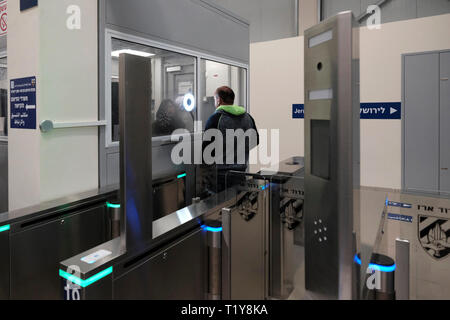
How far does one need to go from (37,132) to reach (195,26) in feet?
5.46

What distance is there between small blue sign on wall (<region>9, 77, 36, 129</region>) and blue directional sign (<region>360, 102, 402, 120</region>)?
3.52m

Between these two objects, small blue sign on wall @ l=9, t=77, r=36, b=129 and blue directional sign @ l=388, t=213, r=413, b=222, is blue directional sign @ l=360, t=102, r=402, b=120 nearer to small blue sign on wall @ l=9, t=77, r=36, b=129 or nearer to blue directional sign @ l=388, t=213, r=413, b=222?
blue directional sign @ l=388, t=213, r=413, b=222

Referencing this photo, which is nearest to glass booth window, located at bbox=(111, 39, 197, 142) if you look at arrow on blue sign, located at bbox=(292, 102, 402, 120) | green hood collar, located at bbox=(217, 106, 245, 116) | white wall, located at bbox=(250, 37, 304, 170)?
green hood collar, located at bbox=(217, 106, 245, 116)

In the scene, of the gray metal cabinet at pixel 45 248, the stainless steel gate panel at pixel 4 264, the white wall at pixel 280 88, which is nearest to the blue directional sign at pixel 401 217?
the gray metal cabinet at pixel 45 248

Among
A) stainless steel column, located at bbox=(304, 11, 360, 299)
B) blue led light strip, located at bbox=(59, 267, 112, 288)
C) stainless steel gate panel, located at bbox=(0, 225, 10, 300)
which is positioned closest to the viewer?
stainless steel column, located at bbox=(304, 11, 360, 299)

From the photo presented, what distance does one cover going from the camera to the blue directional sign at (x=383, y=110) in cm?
383

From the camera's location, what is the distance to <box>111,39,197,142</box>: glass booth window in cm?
257

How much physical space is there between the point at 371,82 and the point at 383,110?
0.36m

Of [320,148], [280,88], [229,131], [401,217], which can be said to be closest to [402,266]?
[401,217]

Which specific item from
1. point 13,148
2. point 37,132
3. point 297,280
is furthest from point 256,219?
point 13,148

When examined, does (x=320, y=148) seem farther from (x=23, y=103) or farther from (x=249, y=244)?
(x=23, y=103)

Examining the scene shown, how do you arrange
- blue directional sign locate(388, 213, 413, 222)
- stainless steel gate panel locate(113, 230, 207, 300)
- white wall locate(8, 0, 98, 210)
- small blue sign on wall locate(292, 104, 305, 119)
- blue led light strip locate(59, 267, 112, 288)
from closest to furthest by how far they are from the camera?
blue led light strip locate(59, 267, 112, 288), stainless steel gate panel locate(113, 230, 207, 300), blue directional sign locate(388, 213, 413, 222), white wall locate(8, 0, 98, 210), small blue sign on wall locate(292, 104, 305, 119)

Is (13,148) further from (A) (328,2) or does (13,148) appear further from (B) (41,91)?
(A) (328,2)
